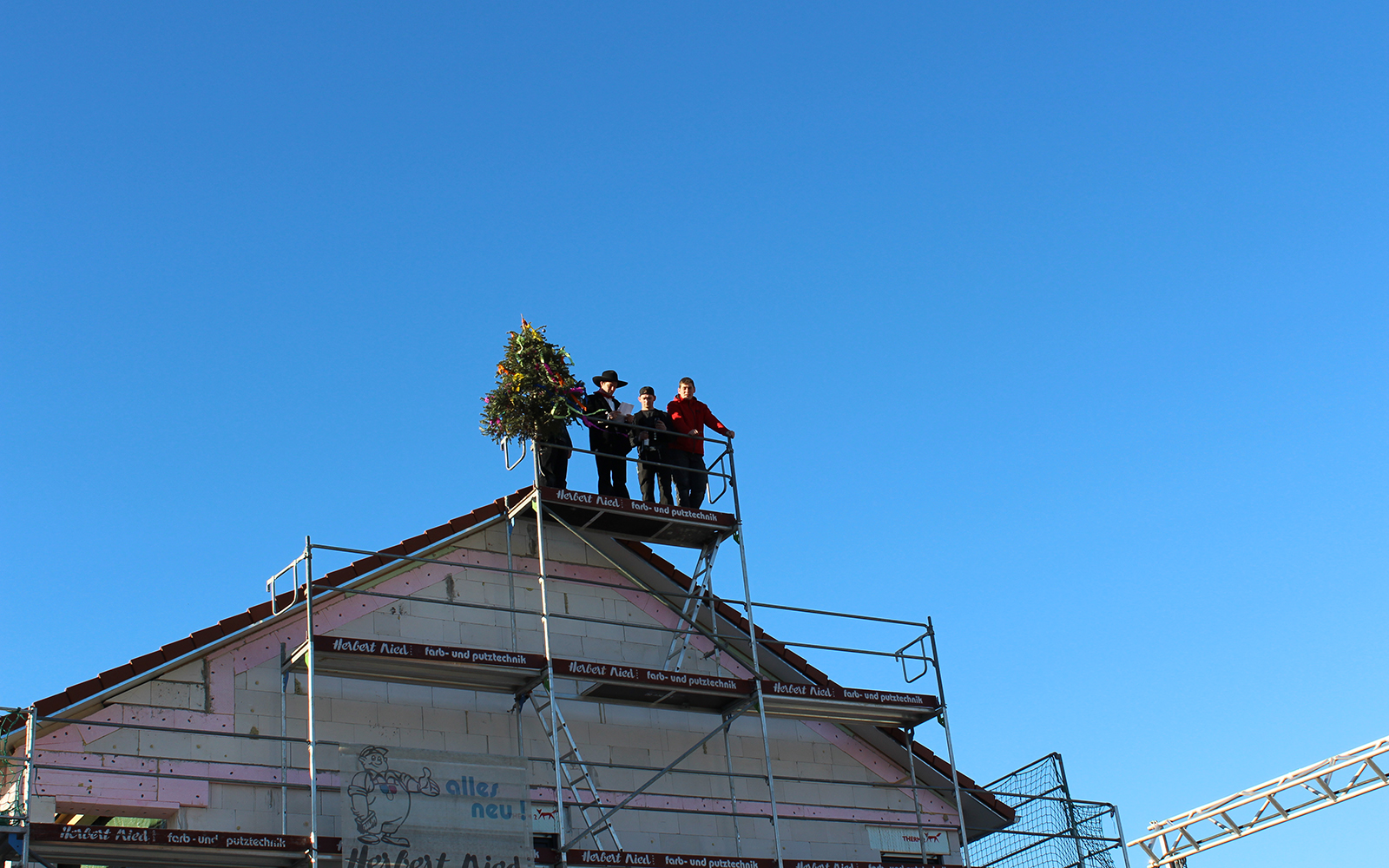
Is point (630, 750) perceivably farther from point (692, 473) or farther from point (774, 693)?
point (692, 473)

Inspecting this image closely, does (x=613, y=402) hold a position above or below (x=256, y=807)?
above

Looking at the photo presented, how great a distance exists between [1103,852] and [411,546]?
363 inches

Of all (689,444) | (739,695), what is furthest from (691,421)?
(739,695)

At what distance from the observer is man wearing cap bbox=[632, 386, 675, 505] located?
16969 millimetres

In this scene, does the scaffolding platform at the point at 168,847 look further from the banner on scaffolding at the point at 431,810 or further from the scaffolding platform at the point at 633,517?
the scaffolding platform at the point at 633,517

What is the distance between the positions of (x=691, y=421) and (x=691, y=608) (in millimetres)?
2217

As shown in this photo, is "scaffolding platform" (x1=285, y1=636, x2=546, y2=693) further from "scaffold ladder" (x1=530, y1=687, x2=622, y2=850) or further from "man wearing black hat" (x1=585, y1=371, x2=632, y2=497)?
"man wearing black hat" (x1=585, y1=371, x2=632, y2=497)

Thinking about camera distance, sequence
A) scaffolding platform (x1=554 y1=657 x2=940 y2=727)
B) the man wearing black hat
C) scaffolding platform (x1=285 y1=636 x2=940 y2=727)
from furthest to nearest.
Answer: the man wearing black hat, scaffolding platform (x1=554 y1=657 x2=940 y2=727), scaffolding platform (x1=285 y1=636 x2=940 y2=727)

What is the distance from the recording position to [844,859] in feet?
54.0

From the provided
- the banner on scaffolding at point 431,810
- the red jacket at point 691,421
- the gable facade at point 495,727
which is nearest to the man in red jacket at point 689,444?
the red jacket at point 691,421

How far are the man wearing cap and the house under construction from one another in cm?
49

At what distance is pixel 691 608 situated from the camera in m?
17.2

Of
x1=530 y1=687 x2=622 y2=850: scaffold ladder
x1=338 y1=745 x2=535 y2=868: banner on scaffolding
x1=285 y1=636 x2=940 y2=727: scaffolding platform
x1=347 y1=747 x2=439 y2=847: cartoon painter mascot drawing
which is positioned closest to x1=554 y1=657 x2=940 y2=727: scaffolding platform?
x1=285 y1=636 x2=940 y2=727: scaffolding platform

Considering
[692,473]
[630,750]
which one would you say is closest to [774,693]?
[630,750]
